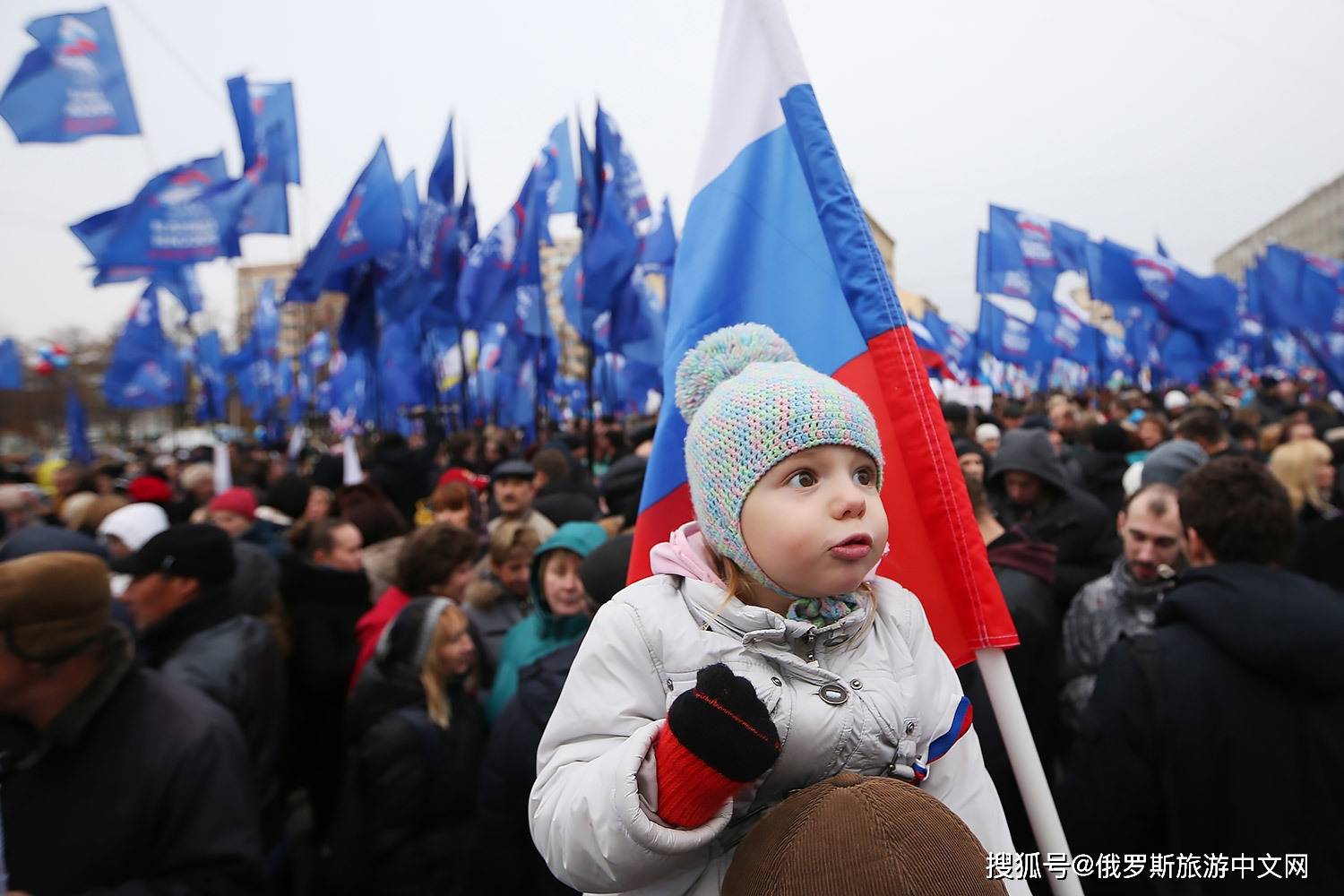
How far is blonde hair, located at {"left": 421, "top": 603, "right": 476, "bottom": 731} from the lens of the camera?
2850 millimetres

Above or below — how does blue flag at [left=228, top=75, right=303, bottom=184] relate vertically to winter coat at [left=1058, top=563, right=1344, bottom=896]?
above

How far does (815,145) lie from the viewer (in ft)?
6.23

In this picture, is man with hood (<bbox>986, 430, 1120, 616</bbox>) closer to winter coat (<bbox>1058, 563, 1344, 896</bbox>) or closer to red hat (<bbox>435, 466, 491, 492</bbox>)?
winter coat (<bbox>1058, 563, 1344, 896</bbox>)

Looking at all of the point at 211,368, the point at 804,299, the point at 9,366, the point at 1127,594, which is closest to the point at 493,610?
the point at 804,299

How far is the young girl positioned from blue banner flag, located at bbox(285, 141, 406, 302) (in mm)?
9147

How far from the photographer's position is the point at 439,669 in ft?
9.66

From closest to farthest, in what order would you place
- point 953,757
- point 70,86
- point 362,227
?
point 953,757 → point 70,86 → point 362,227

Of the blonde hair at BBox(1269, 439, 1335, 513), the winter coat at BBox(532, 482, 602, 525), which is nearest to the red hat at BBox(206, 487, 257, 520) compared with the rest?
the winter coat at BBox(532, 482, 602, 525)

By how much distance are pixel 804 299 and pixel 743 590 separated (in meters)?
0.83

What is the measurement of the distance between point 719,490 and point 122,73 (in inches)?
381

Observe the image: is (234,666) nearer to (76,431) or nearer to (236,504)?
(236,504)

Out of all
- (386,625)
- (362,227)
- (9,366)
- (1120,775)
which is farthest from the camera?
(9,366)

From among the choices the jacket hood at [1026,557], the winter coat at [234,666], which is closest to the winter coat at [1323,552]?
the jacket hood at [1026,557]

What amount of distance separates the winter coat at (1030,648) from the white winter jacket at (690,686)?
1482 mm
